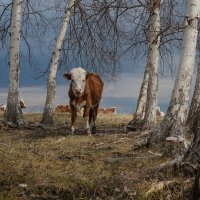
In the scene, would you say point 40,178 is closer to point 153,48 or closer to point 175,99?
point 175,99

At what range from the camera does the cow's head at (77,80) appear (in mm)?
15219

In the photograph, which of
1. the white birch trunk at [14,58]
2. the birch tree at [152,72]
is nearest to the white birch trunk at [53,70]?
the white birch trunk at [14,58]

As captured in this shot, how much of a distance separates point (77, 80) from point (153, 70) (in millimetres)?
2887

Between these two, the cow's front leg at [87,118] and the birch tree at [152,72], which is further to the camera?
the birch tree at [152,72]

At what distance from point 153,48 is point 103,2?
2.35 meters

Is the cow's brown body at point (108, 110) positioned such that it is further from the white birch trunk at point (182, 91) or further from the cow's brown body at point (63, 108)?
Answer: the white birch trunk at point (182, 91)

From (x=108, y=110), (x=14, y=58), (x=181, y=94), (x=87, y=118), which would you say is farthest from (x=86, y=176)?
(x=108, y=110)

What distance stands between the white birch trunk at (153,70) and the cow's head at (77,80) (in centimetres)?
240

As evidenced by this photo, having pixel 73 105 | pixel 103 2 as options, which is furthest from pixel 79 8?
pixel 73 105

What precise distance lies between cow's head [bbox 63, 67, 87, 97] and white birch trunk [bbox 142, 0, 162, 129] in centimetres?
240

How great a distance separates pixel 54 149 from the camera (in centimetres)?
1077

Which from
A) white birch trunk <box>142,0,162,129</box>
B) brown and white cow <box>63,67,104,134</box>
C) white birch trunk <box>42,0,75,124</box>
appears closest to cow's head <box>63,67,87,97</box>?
brown and white cow <box>63,67,104,134</box>

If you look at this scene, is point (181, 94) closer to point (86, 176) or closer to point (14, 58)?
point (86, 176)

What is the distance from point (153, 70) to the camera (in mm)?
17047
